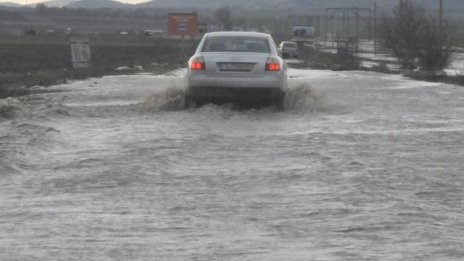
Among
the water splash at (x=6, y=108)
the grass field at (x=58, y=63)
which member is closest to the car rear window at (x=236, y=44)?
the water splash at (x=6, y=108)

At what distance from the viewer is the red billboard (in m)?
77.4

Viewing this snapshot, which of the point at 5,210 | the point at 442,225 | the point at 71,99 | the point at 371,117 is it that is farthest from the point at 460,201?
the point at 71,99

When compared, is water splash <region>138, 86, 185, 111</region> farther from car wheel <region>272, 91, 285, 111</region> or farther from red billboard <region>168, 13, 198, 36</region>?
red billboard <region>168, 13, 198, 36</region>

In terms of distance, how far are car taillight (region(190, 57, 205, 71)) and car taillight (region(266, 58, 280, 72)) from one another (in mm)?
1153

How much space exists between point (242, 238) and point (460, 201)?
236 cm

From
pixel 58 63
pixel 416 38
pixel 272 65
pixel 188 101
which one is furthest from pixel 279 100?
pixel 58 63

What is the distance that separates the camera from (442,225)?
277 inches

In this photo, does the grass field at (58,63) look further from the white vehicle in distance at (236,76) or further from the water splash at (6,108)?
the white vehicle in distance at (236,76)

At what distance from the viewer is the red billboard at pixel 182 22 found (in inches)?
3049

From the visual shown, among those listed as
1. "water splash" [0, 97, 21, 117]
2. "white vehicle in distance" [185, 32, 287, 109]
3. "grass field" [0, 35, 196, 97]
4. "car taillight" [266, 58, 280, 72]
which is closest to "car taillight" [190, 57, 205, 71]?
"white vehicle in distance" [185, 32, 287, 109]

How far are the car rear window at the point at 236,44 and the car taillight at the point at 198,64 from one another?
0.49m

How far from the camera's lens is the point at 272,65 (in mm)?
16172

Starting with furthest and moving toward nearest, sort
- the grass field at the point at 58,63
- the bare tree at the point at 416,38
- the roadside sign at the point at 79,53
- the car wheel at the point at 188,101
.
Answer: the bare tree at the point at 416,38, the roadside sign at the point at 79,53, the grass field at the point at 58,63, the car wheel at the point at 188,101

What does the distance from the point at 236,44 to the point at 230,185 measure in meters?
8.23
